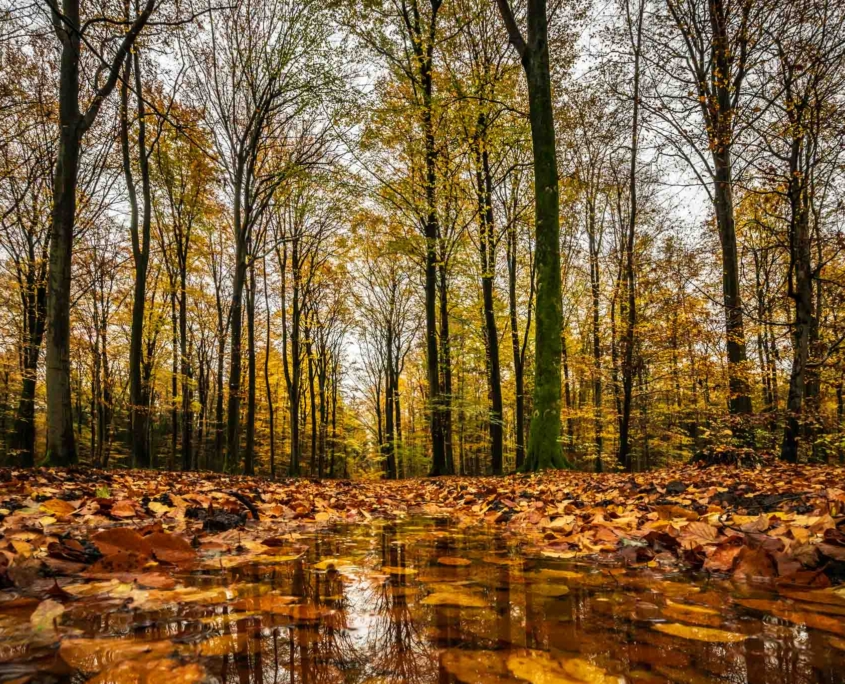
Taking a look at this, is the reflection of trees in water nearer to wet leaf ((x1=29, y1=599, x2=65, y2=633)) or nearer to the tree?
wet leaf ((x1=29, y1=599, x2=65, y2=633))

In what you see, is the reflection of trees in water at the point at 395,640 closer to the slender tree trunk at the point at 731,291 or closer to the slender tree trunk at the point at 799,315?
the slender tree trunk at the point at 799,315

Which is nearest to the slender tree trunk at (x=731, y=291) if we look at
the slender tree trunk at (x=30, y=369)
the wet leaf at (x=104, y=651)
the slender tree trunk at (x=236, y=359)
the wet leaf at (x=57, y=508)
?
the wet leaf at (x=57, y=508)

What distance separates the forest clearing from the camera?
919 mm

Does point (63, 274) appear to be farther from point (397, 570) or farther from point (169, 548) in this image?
point (397, 570)

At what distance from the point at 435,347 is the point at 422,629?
12300 millimetres

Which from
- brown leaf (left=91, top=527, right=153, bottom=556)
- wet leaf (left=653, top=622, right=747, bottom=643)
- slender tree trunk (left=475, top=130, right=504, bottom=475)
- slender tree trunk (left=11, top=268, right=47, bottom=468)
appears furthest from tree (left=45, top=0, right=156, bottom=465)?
slender tree trunk (left=475, top=130, right=504, bottom=475)

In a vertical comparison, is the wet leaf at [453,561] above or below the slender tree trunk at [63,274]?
below

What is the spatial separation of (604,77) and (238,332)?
42.4 feet

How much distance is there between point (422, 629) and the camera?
0.95 metres

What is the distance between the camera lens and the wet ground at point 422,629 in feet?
2.34

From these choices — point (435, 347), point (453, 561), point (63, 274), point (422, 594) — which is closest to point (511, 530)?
point (453, 561)

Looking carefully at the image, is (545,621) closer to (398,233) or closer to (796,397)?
(796,397)

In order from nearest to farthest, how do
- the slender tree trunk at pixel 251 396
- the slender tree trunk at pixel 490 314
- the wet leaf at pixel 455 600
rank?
1. the wet leaf at pixel 455 600
2. the slender tree trunk at pixel 490 314
3. the slender tree trunk at pixel 251 396

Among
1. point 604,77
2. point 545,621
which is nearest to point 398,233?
point 604,77
